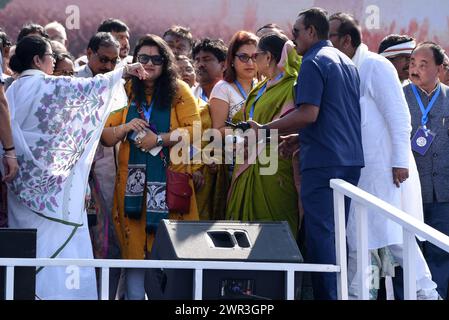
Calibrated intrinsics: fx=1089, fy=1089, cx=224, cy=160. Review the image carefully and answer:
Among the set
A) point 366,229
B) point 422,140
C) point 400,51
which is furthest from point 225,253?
point 400,51

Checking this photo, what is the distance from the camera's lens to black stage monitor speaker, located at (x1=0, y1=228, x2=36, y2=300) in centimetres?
514

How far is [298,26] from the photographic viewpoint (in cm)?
677

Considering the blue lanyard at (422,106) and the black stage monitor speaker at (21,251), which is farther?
the blue lanyard at (422,106)

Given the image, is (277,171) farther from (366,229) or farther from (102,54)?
(366,229)

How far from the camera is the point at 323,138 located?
21.4ft

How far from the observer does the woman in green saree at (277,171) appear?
7098 mm

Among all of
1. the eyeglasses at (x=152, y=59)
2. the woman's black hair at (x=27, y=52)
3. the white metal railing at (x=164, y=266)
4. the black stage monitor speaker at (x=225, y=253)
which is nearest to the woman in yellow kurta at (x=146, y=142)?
the eyeglasses at (x=152, y=59)

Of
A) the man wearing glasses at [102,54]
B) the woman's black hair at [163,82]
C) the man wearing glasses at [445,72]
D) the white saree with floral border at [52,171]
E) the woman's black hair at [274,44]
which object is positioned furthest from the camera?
the man wearing glasses at [445,72]

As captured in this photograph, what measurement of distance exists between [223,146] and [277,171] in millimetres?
632

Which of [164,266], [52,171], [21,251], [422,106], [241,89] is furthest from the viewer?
[422,106]

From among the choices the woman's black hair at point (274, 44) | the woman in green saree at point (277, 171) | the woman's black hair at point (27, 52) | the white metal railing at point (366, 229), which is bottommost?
the white metal railing at point (366, 229)

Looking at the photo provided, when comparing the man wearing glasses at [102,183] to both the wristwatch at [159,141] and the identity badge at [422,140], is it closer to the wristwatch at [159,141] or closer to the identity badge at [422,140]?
the wristwatch at [159,141]
